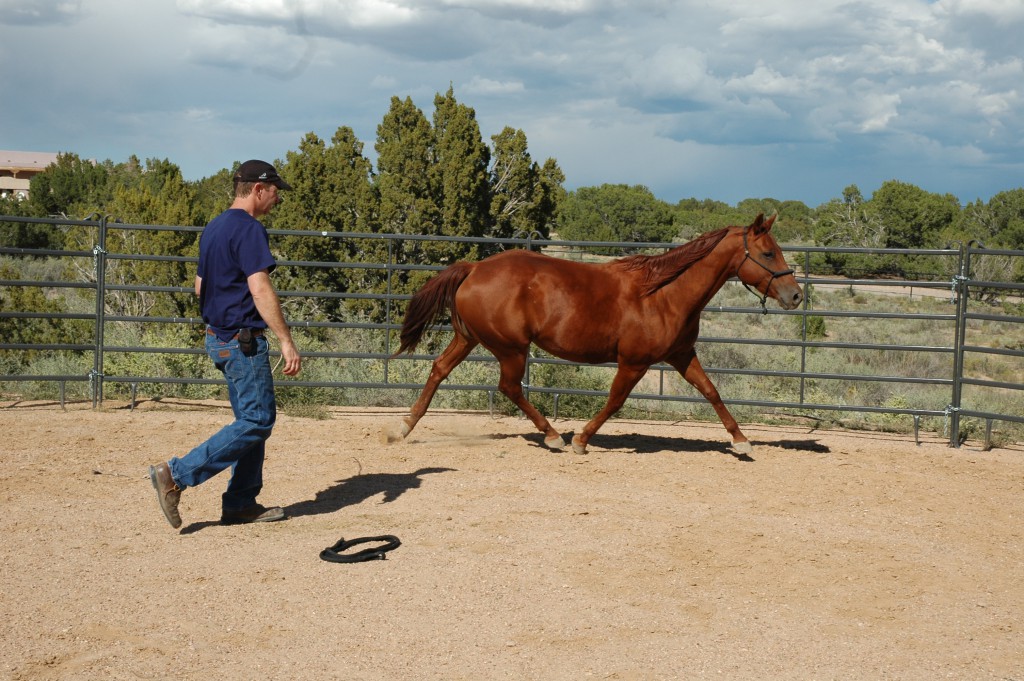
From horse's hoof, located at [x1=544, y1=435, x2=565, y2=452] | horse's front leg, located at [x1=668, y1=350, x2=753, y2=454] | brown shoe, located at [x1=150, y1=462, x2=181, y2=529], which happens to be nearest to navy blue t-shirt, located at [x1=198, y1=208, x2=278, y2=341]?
brown shoe, located at [x1=150, y1=462, x2=181, y2=529]

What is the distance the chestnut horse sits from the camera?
25.5 feet

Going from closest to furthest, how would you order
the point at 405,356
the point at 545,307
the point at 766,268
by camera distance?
the point at 766,268 → the point at 545,307 → the point at 405,356

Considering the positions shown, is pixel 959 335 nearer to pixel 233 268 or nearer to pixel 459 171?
pixel 233 268

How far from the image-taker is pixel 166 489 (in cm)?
545

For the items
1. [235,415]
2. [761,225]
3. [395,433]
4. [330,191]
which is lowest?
[395,433]

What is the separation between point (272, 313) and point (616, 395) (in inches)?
137

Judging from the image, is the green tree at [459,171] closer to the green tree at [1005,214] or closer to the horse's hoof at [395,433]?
the horse's hoof at [395,433]

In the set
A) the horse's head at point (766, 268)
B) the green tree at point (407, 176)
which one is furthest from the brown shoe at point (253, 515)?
the green tree at point (407, 176)

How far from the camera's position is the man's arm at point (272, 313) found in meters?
5.26

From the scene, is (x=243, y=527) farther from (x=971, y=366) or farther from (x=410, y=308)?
(x=971, y=366)

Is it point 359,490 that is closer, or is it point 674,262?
point 359,490

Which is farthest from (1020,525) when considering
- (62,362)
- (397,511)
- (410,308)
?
(62,362)

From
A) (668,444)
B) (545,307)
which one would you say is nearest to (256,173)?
(545,307)

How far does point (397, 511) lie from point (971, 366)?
16333 millimetres
